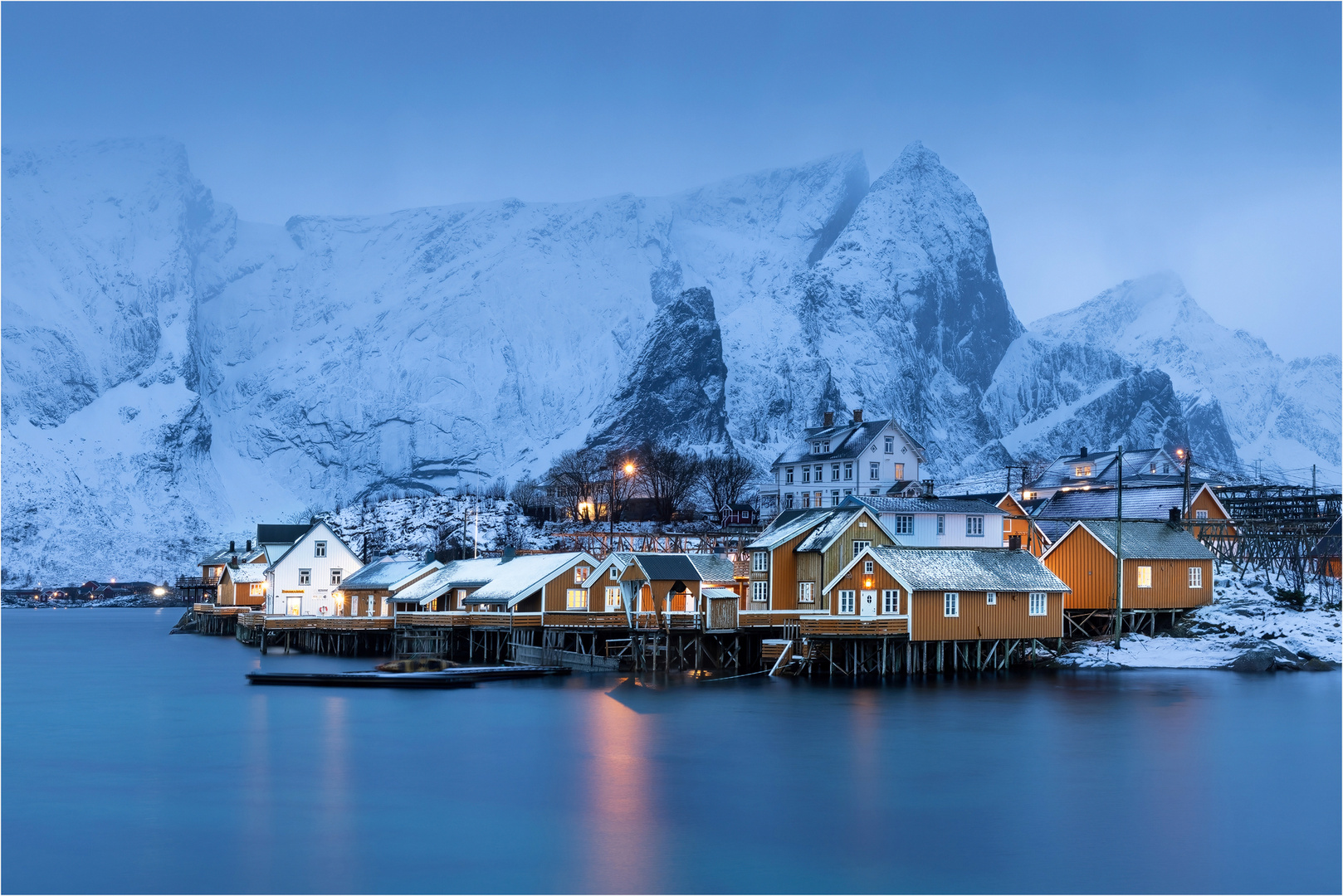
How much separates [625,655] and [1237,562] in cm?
3672

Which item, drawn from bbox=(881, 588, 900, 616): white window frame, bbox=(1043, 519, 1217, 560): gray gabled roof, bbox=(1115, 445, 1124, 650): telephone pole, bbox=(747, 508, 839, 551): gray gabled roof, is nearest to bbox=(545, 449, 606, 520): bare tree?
bbox=(747, 508, 839, 551): gray gabled roof

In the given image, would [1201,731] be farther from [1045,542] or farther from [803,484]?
[803,484]

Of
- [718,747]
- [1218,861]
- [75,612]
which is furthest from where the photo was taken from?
[75,612]

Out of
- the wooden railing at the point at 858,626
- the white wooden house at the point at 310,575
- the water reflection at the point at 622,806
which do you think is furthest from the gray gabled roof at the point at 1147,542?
the white wooden house at the point at 310,575

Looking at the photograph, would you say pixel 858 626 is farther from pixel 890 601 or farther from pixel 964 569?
pixel 964 569

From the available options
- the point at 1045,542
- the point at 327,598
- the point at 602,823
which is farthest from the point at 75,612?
the point at 602,823

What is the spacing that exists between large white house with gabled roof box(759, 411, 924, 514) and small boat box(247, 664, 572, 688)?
5064 cm

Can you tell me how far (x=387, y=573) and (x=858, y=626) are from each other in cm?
4249

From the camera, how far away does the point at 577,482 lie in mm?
155250

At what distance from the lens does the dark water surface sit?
27062 mm

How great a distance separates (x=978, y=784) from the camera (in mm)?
35469

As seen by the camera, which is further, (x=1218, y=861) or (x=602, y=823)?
(x=602, y=823)

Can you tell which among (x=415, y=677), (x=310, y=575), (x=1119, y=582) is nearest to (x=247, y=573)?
(x=310, y=575)

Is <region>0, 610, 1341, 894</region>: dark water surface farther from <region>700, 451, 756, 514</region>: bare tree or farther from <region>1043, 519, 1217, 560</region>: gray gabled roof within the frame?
<region>700, 451, 756, 514</region>: bare tree
